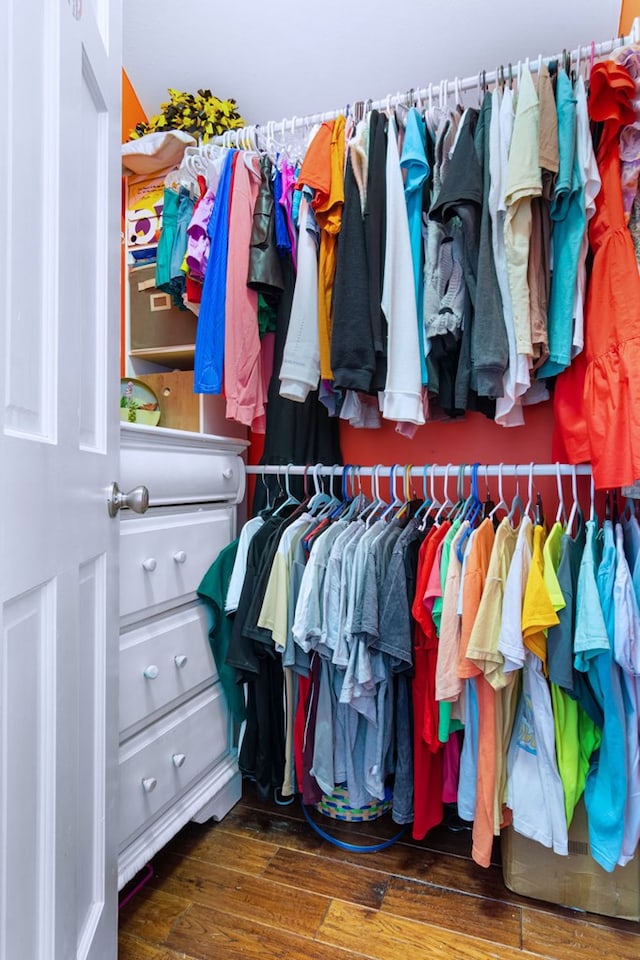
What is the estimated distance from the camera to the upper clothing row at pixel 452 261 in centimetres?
126

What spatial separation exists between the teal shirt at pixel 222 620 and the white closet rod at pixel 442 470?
0.27 m

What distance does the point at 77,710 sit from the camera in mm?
752

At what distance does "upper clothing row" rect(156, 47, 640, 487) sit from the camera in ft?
4.14

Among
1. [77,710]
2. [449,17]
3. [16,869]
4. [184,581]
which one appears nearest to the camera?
[16,869]

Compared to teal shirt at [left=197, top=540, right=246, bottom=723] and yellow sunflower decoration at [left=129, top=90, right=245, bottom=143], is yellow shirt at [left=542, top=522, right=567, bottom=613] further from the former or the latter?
yellow sunflower decoration at [left=129, top=90, right=245, bottom=143]

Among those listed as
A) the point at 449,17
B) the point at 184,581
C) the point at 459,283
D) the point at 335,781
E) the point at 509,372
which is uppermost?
the point at 449,17

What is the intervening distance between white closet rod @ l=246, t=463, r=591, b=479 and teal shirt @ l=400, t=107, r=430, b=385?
0.27m

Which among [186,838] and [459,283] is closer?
[459,283]

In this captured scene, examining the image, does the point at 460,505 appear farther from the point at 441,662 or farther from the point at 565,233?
the point at 565,233

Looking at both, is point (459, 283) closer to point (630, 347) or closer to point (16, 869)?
point (630, 347)

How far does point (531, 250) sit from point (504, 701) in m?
1.08

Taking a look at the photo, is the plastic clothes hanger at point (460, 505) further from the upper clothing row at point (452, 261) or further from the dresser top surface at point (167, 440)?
the dresser top surface at point (167, 440)

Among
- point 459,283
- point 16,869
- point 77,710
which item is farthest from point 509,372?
point 16,869

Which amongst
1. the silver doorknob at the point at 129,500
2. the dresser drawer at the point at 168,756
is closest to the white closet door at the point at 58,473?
the silver doorknob at the point at 129,500
